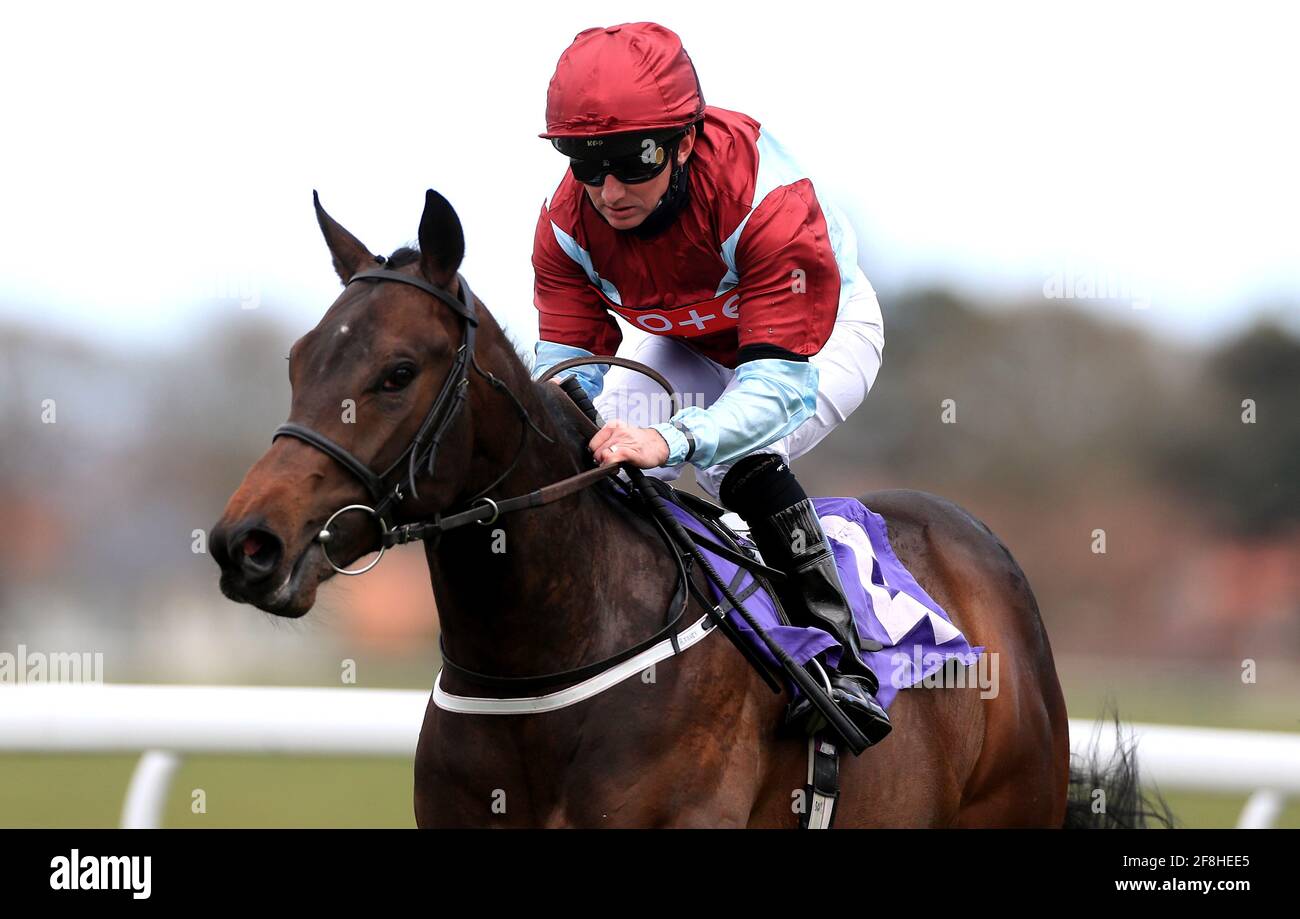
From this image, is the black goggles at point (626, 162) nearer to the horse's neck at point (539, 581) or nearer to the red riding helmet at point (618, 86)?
the red riding helmet at point (618, 86)

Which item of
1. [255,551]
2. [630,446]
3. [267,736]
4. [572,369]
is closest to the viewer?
[255,551]

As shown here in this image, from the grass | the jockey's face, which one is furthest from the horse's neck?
the grass

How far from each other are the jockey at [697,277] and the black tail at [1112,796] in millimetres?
1569

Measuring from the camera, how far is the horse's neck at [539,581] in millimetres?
3117

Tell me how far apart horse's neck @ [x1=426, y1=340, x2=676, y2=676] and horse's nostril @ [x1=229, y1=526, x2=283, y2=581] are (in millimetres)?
474

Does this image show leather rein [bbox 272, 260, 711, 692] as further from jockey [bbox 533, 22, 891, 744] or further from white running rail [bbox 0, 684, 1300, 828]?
white running rail [bbox 0, 684, 1300, 828]

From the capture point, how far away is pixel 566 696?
3.15m

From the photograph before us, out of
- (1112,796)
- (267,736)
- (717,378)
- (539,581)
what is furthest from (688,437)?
(267,736)

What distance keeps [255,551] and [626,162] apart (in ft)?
4.27

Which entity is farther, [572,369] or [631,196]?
[572,369]

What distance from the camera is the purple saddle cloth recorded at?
11.4 ft

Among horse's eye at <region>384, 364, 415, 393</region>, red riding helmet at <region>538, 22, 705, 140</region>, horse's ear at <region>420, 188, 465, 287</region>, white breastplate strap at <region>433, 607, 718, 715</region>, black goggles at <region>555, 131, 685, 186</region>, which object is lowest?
white breastplate strap at <region>433, 607, 718, 715</region>

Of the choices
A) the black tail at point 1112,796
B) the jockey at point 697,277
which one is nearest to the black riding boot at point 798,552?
the jockey at point 697,277

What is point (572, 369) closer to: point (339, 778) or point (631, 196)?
point (631, 196)
